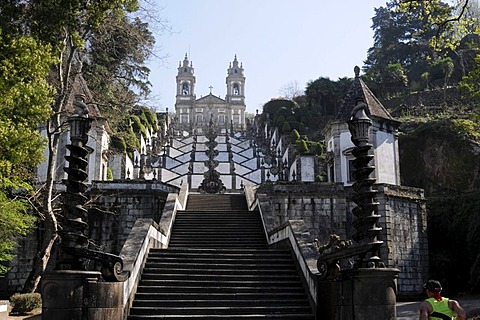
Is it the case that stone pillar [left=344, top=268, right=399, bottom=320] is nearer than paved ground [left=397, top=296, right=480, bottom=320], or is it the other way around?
stone pillar [left=344, top=268, right=399, bottom=320]

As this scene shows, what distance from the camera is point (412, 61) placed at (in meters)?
53.6

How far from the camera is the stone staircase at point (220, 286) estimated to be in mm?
9360

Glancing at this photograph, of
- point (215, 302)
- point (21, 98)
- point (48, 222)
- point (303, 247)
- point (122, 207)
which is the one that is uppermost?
point (21, 98)

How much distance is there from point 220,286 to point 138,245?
71.5 inches

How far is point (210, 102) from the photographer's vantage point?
98.1 meters

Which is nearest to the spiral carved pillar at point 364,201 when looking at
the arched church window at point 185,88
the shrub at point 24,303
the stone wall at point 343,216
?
the shrub at point 24,303

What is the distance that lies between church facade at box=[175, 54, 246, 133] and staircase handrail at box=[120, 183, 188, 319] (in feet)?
263

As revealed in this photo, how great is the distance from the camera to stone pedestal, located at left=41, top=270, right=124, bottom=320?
793 centimetres

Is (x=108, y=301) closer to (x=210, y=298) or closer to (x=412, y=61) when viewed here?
(x=210, y=298)

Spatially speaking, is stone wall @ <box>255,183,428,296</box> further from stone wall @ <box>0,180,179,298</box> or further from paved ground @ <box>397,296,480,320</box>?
stone wall @ <box>0,180,179,298</box>

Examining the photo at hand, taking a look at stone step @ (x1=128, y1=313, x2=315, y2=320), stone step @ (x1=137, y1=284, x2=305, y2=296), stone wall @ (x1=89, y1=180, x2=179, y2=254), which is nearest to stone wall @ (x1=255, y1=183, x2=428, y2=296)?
stone wall @ (x1=89, y1=180, x2=179, y2=254)

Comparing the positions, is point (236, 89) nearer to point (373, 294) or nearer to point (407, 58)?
point (407, 58)

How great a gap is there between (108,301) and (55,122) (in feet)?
26.2

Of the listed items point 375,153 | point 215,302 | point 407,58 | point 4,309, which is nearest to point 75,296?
point 215,302
